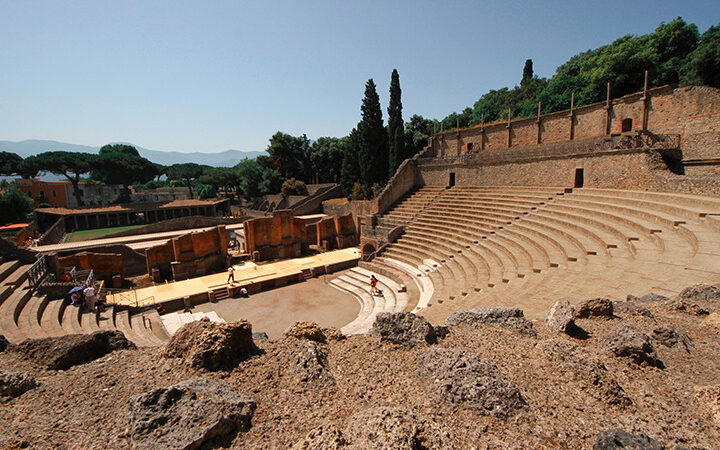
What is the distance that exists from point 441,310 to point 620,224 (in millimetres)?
6848

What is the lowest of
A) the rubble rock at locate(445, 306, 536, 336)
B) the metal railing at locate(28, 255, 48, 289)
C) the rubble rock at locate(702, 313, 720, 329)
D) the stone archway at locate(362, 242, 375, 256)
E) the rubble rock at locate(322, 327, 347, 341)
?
the stone archway at locate(362, 242, 375, 256)

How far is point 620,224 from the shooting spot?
36.0 ft

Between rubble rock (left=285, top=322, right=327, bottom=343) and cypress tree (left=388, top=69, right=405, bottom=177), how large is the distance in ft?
94.3

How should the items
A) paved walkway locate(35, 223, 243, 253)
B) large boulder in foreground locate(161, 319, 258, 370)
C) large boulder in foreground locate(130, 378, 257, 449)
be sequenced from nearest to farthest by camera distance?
1. large boulder in foreground locate(130, 378, 257, 449)
2. large boulder in foreground locate(161, 319, 258, 370)
3. paved walkway locate(35, 223, 243, 253)

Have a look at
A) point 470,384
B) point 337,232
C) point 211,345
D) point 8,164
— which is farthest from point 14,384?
point 8,164

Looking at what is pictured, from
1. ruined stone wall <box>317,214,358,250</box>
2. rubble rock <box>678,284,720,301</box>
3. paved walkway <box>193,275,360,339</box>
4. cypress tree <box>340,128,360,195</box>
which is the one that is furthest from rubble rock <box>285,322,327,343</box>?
cypress tree <box>340,128,360,195</box>

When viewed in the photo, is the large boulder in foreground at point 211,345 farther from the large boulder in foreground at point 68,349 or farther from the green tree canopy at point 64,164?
the green tree canopy at point 64,164

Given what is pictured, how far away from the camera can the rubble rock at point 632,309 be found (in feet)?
16.4

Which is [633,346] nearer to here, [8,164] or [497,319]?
[497,319]

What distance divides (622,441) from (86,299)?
15.1 metres

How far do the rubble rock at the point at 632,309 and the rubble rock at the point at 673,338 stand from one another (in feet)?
2.31

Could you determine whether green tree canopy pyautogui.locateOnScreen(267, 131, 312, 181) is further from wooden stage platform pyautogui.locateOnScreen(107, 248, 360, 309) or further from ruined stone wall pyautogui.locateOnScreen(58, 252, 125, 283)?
ruined stone wall pyautogui.locateOnScreen(58, 252, 125, 283)

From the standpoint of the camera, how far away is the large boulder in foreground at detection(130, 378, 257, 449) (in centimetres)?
264

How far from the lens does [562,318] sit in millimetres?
4777
